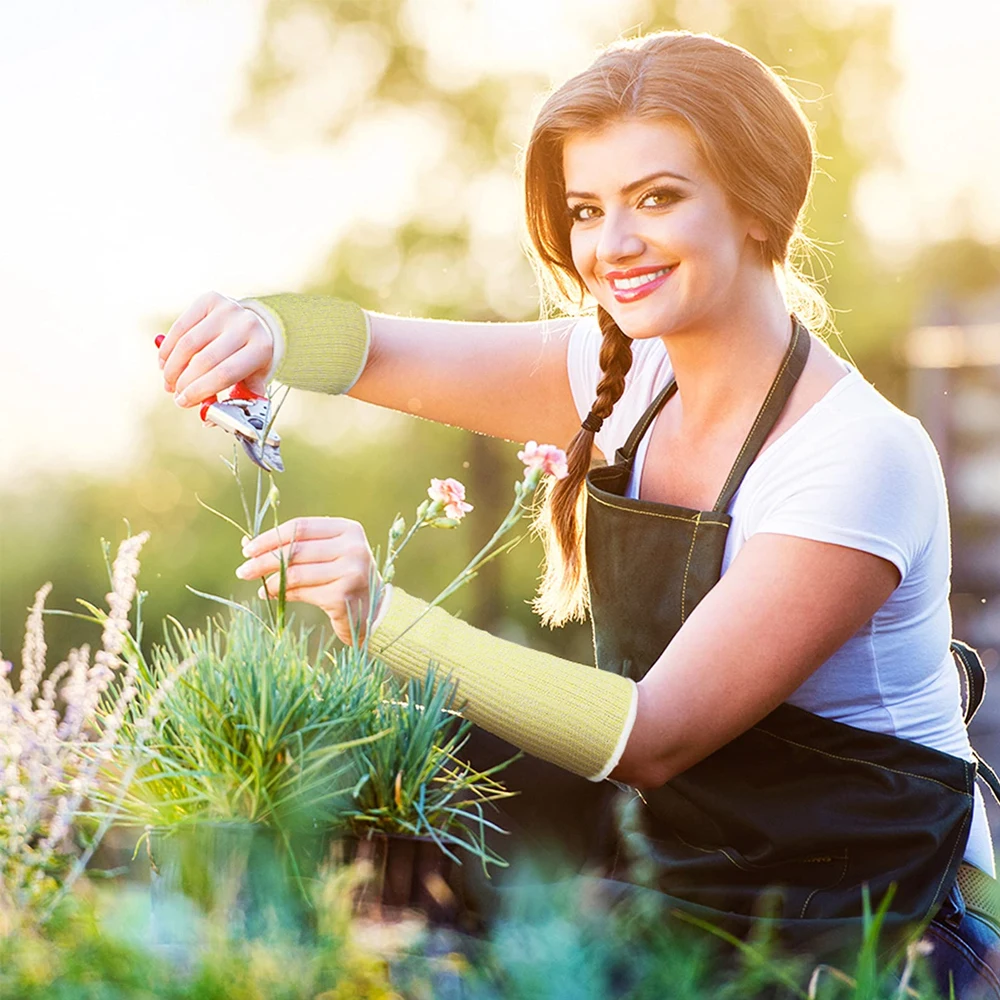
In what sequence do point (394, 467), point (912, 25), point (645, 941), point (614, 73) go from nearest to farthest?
point (645, 941) → point (614, 73) → point (912, 25) → point (394, 467)

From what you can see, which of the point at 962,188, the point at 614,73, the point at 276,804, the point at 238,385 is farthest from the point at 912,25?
the point at 276,804

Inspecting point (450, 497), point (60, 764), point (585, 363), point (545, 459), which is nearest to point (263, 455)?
point (450, 497)

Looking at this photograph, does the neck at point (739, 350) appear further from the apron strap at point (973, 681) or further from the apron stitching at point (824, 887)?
the apron stitching at point (824, 887)

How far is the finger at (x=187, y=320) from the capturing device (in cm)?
200

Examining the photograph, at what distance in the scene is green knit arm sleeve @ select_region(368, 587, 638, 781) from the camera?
1.66m

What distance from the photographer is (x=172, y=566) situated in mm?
10828

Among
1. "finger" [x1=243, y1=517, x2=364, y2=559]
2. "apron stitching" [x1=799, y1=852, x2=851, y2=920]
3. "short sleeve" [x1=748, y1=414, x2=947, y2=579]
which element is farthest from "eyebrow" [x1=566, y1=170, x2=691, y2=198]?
"apron stitching" [x1=799, y1=852, x2=851, y2=920]

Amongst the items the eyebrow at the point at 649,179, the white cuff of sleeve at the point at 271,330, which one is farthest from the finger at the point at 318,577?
the eyebrow at the point at 649,179

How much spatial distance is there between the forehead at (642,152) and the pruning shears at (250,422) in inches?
26.7

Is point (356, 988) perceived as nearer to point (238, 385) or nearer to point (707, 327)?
point (238, 385)

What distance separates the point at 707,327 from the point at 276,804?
1.20 m

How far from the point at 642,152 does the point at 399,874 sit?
1227mm

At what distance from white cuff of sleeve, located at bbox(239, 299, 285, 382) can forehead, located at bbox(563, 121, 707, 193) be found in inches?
23.3

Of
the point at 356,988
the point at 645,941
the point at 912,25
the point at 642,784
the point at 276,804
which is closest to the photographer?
the point at 356,988
